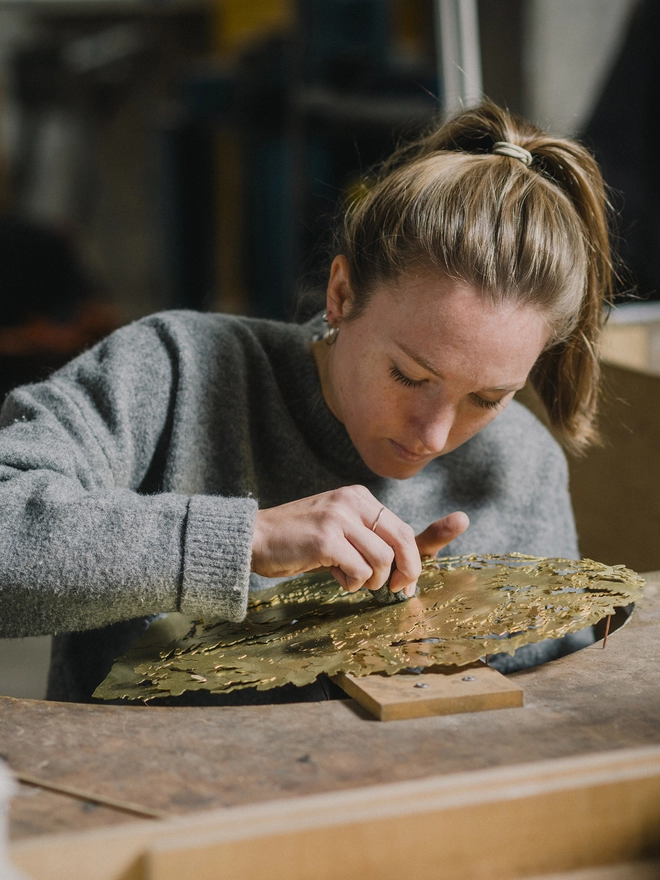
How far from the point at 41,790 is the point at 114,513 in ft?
0.97

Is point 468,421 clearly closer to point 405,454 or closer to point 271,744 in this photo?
point 405,454

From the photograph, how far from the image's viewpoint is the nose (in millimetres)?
1014

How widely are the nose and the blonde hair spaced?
0.44ft

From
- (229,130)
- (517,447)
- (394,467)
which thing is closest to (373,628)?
(394,467)

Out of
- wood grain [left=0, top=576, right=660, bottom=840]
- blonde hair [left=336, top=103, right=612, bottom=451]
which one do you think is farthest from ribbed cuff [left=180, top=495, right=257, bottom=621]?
blonde hair [left=336, top=103, right=612, bottom=451]

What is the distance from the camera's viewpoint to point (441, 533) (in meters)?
1.00

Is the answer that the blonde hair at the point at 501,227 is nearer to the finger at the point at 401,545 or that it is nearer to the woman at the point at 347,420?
the woman at the point at 347,420

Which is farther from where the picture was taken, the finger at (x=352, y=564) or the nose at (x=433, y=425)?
the nose at (x=433, y=425)

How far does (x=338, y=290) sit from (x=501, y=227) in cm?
22

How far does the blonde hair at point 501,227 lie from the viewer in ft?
3.30

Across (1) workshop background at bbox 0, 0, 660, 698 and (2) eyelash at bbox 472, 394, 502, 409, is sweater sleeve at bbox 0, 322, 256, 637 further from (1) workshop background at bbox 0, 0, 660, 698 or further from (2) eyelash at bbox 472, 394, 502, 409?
(1) workshop background at bbox 0, 0, 660, 698

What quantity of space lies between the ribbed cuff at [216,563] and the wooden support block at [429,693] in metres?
0.13

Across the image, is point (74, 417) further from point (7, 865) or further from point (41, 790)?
point (7, 865)

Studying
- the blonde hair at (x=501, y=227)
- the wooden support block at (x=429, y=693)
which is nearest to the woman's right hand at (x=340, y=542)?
the wooden support block at (x=429, y=693)
